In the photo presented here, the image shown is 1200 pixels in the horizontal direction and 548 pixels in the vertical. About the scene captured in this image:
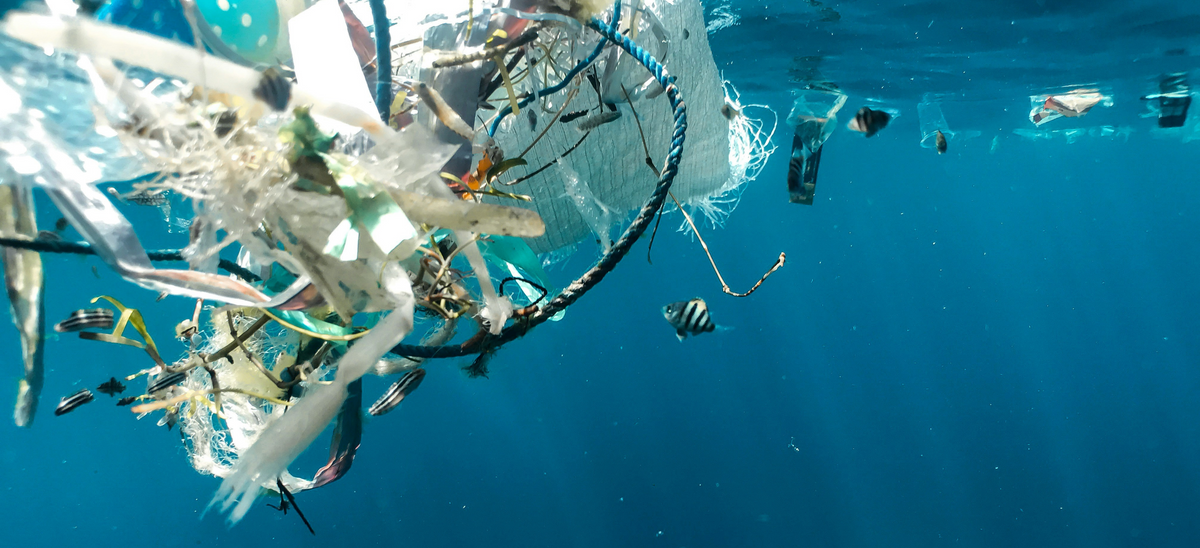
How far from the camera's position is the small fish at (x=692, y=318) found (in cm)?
282

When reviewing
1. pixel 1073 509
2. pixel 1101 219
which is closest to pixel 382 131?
pixel 1073 509

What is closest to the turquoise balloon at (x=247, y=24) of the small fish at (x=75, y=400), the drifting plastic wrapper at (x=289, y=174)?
the drifting plastic wrapper at (x=289, y=174)

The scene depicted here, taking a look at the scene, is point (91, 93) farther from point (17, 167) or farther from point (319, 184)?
point (319, 184)

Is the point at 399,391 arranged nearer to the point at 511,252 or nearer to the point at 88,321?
the point at 511,252

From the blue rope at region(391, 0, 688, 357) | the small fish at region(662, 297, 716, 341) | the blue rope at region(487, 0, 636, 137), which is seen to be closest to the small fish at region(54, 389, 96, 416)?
the blue rope at region(391, 0, 688, 357)

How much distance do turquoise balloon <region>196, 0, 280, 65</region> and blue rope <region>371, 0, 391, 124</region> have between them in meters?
0.31

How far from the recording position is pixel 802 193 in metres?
2.05

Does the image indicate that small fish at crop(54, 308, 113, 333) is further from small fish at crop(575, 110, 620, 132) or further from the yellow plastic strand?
small fish at crop(575, 110, 620, 132)

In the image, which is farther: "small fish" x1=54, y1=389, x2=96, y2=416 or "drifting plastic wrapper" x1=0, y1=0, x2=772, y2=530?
"small fish" x1=54, y1=389, x2=96, y2=416

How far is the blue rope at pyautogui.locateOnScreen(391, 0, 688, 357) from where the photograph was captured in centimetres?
119

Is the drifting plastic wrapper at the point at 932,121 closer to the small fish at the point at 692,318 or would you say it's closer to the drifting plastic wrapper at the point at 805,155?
the small fish at the point at 692,318

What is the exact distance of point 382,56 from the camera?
3.34 feet

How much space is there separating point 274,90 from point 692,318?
2.30 m

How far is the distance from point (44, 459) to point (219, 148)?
3746 cm
